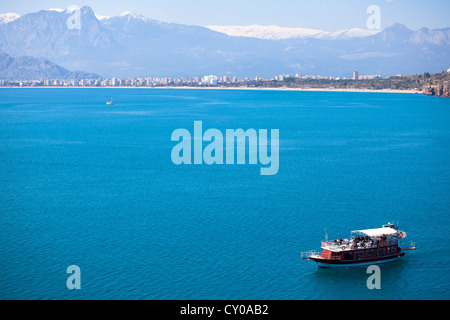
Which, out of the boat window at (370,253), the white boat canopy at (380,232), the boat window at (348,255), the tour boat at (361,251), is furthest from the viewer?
the white boat canopy at (380,232)

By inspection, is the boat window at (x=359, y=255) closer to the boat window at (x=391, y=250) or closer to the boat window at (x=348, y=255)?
the boat window at (x=348, y=255)

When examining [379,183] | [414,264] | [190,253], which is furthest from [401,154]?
[190,253]

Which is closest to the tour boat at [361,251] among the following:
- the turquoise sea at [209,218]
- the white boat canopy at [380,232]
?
the white boat canopy at [380,232]

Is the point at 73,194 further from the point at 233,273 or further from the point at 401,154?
the point at 401,154

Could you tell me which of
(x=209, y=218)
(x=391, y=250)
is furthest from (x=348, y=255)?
(x=209, y=218)

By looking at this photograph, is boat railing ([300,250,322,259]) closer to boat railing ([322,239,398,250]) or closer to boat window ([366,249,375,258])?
boat railing ([322,239,398,250])

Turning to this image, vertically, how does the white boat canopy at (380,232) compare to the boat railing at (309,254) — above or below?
above
